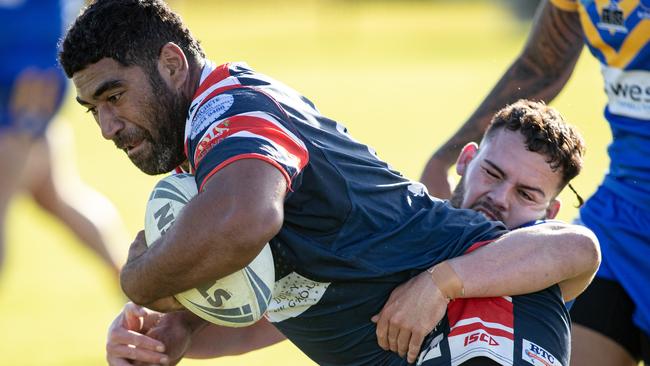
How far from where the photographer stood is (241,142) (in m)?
3.40

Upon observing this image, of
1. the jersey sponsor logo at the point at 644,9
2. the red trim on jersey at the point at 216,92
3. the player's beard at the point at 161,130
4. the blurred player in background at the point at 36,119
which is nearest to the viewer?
the red trim on jersey at the point at 216,92

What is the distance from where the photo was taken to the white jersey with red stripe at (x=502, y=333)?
3697mm

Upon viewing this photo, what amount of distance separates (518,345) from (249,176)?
105 cm

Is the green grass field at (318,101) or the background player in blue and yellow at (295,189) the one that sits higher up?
the background player in blue and yellow at (295,189)

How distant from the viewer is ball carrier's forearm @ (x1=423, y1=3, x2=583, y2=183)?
5137mm

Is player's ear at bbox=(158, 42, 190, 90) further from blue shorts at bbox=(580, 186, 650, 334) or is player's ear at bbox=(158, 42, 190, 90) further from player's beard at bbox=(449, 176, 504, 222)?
blue shorts at bbox=(580, 186, 650, 334)

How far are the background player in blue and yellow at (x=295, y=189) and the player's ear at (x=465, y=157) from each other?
0.54 m

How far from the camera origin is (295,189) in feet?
11.8

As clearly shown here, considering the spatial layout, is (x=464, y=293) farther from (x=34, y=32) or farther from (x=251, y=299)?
(x=34, y=32)

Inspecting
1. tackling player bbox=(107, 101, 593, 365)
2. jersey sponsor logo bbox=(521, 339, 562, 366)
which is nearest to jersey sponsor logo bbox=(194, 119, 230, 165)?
tackling player bbox=(107, 101, 593, 365)

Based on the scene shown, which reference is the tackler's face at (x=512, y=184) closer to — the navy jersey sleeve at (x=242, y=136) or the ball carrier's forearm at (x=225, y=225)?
the navy jersey sleeve at (x=242, y=136)

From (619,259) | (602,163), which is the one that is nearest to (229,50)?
(602,163)

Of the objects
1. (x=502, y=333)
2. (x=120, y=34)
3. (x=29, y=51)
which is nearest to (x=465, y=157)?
(x=502, y=333)

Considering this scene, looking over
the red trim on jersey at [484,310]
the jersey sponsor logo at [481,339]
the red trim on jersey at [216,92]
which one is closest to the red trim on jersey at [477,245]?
the red trim on jersey at [484,310]
